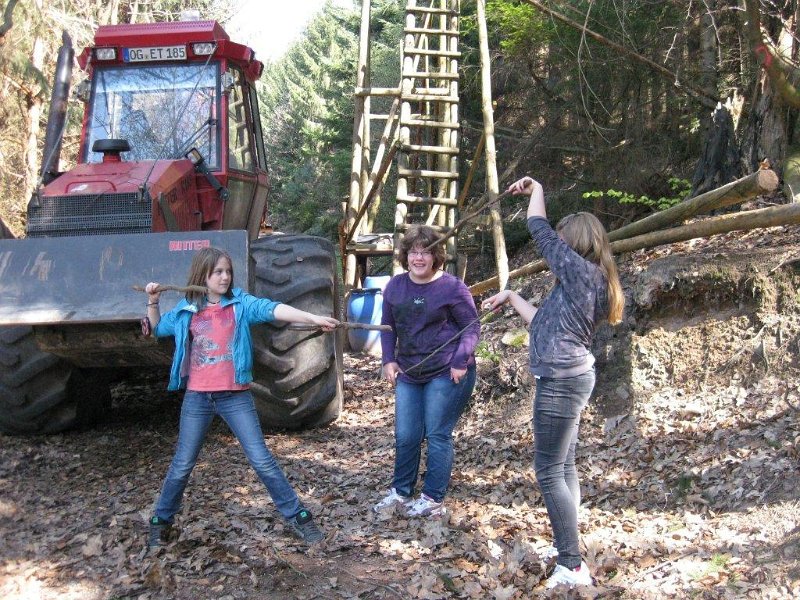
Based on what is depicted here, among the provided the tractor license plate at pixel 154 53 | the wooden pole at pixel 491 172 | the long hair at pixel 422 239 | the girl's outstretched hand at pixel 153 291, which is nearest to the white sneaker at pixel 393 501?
the long hair at pixel 422 239

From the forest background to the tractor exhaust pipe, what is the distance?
2205 millimetres

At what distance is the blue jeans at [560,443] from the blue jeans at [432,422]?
100 centimetres

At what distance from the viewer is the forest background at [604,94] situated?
7719 mm

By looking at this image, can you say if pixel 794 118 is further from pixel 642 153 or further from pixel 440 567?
pixel 440 567

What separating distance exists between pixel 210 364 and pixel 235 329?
22cm

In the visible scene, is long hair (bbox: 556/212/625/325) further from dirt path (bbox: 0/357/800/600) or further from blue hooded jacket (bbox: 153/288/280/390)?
blue hooded jacket (bbox: 153/288/280/390)

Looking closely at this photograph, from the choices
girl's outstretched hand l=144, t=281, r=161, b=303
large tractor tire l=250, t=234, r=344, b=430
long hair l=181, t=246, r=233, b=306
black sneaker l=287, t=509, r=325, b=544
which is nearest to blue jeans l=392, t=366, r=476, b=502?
black sneaker l=287, t=509, r=325, b=544

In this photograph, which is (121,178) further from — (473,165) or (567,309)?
(473,165)

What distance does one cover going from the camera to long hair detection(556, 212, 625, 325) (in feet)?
11.9

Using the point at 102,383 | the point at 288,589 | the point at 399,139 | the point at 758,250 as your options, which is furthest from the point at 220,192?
the point at 758,250

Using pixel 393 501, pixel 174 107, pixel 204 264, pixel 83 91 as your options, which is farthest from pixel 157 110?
pixel 393 501

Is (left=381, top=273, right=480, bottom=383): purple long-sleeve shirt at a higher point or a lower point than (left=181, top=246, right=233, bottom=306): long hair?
lower

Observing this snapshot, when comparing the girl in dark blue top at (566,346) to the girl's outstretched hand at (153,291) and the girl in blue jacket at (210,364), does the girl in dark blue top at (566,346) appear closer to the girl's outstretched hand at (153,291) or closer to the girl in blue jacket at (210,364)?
the girl in blue jacket at (210,364)

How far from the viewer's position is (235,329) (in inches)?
170
